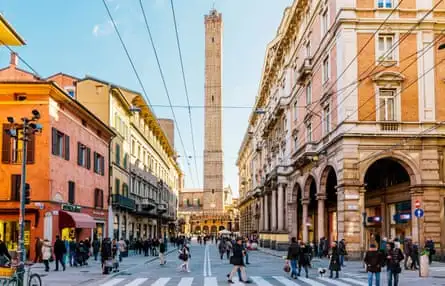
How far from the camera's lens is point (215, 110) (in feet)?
408

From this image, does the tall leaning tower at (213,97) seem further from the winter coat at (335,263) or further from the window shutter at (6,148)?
the winter coat at (335,263)

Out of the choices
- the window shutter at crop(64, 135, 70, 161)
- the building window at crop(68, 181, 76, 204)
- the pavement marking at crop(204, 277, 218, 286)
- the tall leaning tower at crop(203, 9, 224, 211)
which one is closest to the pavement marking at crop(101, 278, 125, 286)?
the pavement marking at crop(204, 277, 218, 286)

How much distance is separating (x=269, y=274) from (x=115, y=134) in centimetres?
2518

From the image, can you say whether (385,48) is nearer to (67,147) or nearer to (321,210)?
(321,210)

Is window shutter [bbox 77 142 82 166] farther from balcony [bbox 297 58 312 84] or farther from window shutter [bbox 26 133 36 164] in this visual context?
balcony [bbox 297 58 312 84]

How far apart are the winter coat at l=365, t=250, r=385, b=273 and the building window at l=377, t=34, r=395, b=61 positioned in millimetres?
19387

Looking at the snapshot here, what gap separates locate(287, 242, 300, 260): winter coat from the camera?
25.3 meters

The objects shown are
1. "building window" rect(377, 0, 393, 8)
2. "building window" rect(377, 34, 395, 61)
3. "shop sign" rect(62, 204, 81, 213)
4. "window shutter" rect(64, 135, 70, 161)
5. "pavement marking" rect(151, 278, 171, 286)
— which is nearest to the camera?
"pavement marking" rect(151, 278, 171, 286)

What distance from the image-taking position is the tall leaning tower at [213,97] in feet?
404

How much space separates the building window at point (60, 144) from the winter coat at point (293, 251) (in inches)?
604

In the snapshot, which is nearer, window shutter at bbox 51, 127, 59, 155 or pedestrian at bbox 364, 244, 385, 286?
pedestrian at bbox 364, 244, 385, 286

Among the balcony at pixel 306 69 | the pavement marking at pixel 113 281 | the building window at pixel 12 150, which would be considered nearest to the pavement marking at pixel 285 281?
the pavement marking at pixel 113 281

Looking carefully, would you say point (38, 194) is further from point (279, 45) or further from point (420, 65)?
point (279, 45)

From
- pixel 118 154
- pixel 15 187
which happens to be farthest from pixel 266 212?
pixel 15 187
